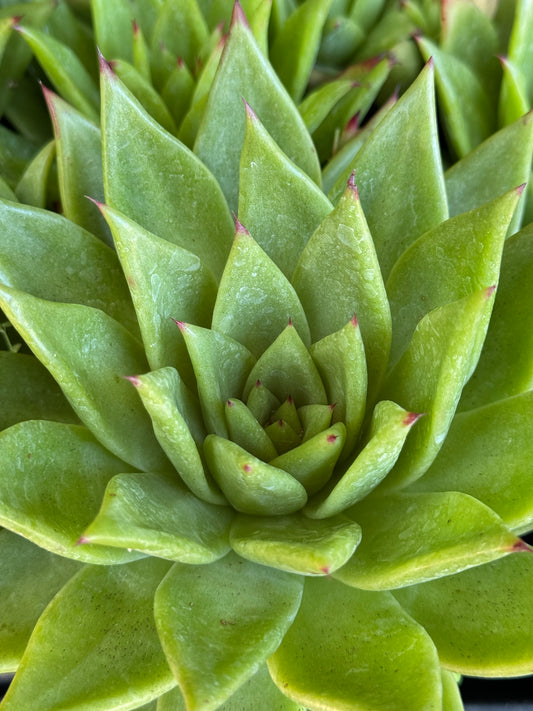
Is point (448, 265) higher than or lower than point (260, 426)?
higher

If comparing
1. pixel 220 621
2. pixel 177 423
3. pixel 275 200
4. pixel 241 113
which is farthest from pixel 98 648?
pixel 241 113

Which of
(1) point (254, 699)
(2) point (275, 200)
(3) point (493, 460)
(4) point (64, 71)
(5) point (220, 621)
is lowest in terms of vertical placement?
(1) point (254, 699)

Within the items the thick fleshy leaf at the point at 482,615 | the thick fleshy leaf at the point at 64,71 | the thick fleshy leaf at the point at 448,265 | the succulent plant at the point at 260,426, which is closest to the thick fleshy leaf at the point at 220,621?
the succulent plant at the point at 260,426

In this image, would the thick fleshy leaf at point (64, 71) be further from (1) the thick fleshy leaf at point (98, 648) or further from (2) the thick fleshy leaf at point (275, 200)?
(1) the thick fleshy leaf at point (98, 648)

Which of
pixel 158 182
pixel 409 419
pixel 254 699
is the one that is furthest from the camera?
pixel 158 182

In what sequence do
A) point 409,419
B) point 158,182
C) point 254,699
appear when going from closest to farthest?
1. point 409,419
2. point 254,699
3. point 158,182

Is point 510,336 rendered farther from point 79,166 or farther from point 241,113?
point 79,166

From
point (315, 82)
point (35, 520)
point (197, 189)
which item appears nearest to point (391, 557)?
point (35, 520)
